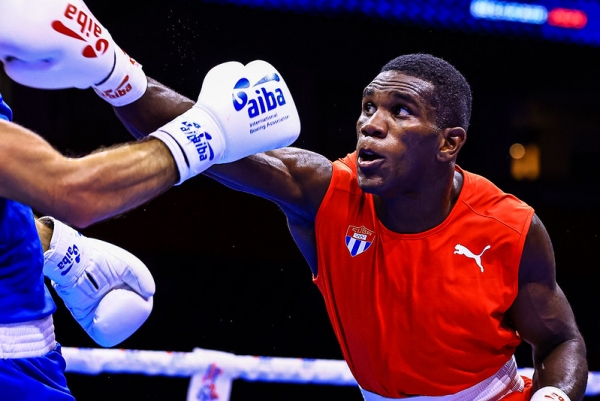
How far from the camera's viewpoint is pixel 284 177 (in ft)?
6.73

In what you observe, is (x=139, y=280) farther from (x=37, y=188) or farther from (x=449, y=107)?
(x=449, y=107)

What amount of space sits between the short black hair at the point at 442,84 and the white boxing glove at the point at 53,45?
2.83ft

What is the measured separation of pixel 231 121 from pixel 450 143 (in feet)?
2.67

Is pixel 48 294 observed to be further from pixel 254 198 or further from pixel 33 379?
pixel 254 198

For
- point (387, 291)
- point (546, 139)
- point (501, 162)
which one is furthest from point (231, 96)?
point (546, 139)

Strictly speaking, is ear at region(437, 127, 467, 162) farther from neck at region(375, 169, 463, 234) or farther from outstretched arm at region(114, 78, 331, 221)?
outstretched arm at region(114, 78, 331, 221)

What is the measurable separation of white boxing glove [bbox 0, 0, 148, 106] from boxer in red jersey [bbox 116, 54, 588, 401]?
1.49ft

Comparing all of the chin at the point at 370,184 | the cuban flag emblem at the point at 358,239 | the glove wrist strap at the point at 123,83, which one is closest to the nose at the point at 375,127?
the chin at the point at 370,184

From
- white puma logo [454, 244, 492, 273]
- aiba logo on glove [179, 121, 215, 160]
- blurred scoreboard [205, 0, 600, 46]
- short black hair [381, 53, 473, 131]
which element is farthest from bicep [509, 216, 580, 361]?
blurred scoreboard [205, 0, 600, 46]

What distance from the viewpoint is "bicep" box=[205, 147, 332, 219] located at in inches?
78.2

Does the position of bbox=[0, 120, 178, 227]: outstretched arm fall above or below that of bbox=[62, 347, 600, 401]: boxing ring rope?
above

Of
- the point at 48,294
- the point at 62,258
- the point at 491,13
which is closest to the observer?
the point at 48,294

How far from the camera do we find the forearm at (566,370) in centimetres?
202

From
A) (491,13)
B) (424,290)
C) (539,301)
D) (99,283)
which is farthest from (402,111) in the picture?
(491,13)
